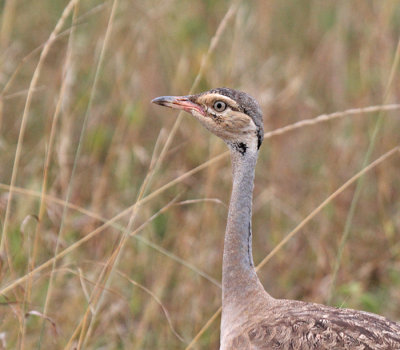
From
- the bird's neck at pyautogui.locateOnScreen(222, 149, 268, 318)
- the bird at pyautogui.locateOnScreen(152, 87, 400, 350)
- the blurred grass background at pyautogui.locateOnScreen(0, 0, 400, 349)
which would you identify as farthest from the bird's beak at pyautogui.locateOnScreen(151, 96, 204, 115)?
the blurred grass background at pyautogui.locateOnScreen(0, 0, 400, 349)

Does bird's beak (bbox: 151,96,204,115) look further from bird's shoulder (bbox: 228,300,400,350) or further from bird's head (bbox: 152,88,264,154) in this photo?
bird's shoulder (bbox: 228,300,400,350)

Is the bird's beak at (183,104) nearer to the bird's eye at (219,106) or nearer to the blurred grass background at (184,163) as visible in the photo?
the bird's eye at (219,106)

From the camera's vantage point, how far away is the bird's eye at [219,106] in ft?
9.78

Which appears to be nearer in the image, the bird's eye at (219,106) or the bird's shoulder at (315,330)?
the bird's shoulder at (315,330)

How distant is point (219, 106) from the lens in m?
3.00

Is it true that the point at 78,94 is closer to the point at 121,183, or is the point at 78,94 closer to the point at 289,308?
the point at 121,183

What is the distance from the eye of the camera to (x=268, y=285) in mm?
4742

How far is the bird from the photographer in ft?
8.70

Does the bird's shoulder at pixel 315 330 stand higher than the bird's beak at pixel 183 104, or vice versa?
the bird's beak at pixel 183 104

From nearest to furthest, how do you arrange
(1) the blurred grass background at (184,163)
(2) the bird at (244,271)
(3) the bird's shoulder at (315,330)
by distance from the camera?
(3) the bird's shoulder at (315,330) → (2) the bird at (244,271) → (1) the blurred grass background at (184,163)

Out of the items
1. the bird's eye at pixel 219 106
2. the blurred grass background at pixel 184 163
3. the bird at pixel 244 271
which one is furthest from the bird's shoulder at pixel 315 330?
the blurred grass background at pixel 184 163

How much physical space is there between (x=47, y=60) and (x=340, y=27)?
7.03 ft

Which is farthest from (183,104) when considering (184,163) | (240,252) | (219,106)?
(184,163)

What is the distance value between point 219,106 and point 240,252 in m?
0.55
